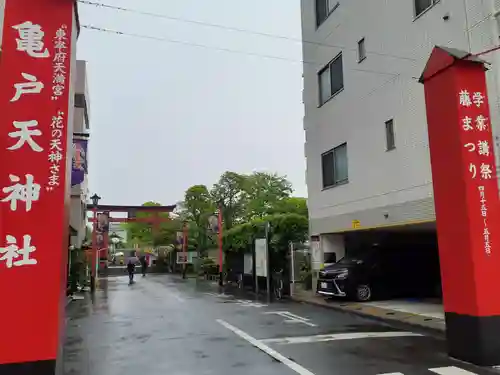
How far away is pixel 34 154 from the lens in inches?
186

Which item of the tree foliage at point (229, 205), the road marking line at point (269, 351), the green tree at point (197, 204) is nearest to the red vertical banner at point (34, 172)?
the road marking line at point (269, 351)

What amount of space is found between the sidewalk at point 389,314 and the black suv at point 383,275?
1.63 ft

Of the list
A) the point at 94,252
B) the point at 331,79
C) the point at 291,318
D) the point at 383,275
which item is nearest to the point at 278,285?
the point at 383,275

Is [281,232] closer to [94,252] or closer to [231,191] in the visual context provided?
[94,252]

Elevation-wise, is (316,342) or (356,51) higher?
(356,51)

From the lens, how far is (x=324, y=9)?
1728 centimetres

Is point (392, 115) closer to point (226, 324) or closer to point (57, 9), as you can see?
point (226, 324)

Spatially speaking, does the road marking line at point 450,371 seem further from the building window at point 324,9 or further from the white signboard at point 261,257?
the building window at point 324,9

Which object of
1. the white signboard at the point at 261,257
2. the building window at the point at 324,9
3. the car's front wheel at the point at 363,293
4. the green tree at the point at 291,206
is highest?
the building window at the point at 324,9

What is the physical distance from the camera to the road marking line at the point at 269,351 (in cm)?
616

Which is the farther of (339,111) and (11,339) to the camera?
(339,111)

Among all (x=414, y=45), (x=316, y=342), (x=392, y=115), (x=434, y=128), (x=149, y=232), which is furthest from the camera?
(x=149, y=232)

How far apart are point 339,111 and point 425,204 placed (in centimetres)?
552

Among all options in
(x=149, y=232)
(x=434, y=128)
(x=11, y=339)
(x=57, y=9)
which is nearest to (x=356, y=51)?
(x=434, y=128)
